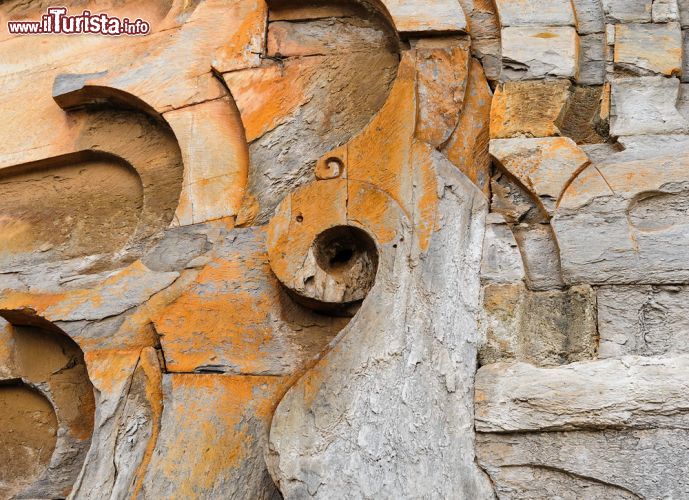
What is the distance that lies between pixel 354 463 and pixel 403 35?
147 cm

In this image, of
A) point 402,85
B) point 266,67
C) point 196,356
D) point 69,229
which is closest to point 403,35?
point 402,85

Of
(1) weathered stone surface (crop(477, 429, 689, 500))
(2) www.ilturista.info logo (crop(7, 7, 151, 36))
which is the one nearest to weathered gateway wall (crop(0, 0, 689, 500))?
(1) weathered stone surface (crop(477, 429, 689, 500))

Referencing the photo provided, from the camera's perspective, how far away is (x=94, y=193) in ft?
13.9

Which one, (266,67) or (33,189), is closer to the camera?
(266,67)

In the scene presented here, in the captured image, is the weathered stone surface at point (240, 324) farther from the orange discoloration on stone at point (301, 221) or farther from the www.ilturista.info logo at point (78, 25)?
the www.ilturista.info logo at point (78, 25)

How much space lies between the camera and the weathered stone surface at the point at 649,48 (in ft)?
11.2

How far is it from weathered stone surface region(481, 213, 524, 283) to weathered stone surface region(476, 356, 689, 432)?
0.30 metres

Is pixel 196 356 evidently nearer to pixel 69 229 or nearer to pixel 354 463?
pixel 354 463

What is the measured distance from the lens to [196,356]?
3408 mm

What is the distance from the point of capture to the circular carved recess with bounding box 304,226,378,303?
335 centimetres

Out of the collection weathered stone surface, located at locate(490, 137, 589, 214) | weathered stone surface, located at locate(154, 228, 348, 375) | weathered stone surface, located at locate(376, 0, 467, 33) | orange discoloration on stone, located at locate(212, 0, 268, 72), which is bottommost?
weathered stone surface, located at locate(154, 228, 348, 375)

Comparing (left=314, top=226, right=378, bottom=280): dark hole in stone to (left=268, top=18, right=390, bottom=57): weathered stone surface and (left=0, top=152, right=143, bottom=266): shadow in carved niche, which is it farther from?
(left=0, top=152, right=143, bottom=266): shadow in carved niche

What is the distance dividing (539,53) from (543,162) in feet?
1.37

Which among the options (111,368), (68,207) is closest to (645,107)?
(111,368)
